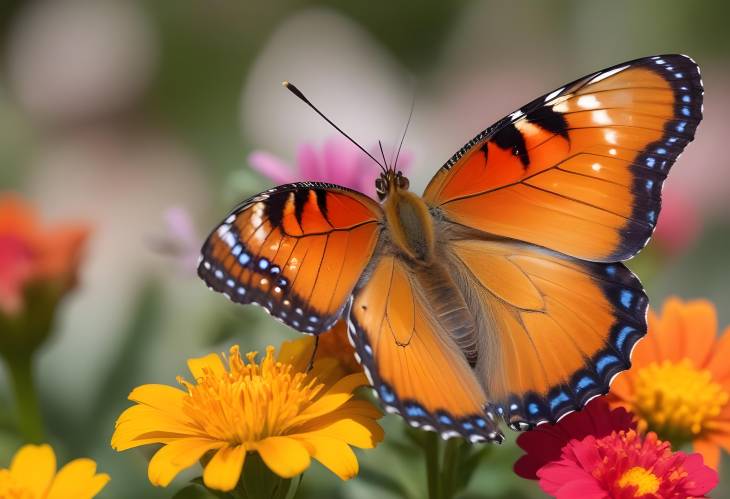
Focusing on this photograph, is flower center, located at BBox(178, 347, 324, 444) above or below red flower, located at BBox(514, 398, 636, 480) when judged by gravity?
below

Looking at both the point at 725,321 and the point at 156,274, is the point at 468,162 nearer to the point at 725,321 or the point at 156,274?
the point at 156,274

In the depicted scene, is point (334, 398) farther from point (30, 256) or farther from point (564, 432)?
point (30, 256)

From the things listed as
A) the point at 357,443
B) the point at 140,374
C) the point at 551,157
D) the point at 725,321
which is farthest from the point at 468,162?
the point at 725,321

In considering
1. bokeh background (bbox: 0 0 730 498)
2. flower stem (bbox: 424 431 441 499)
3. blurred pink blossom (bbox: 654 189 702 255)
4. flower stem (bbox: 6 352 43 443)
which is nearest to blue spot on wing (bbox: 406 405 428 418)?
flower stem (bbox: 424 431 441 499)

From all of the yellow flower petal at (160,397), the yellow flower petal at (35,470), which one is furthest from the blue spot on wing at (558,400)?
the yellow flower petal at (35,470)

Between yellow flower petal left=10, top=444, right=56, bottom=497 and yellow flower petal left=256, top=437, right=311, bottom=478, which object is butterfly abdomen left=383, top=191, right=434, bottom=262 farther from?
yellow flower petal left=10, top=444, right=56, bottom=497

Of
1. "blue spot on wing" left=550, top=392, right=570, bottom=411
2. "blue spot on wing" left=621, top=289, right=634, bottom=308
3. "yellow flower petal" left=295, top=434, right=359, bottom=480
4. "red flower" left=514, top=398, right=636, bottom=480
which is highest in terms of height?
"blue spot on wing" left=621, top=289, right=634, bottom=308

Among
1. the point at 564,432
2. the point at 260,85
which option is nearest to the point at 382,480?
the point at 564,432
